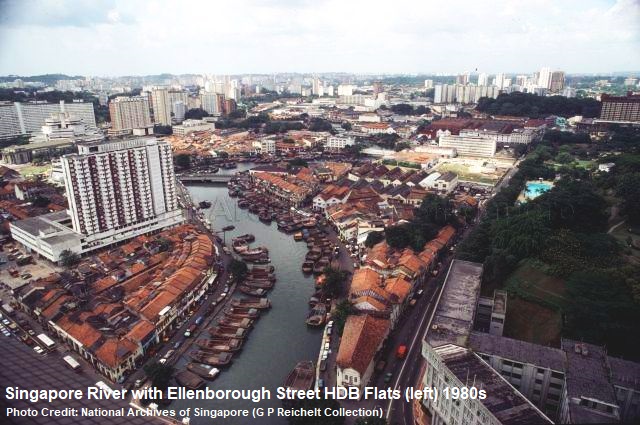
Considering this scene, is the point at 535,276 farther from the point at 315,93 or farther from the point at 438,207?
the point at 315,93

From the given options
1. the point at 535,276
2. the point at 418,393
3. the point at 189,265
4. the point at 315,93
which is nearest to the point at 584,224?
the point at 535,276

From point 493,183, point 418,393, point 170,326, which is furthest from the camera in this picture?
point 493,183

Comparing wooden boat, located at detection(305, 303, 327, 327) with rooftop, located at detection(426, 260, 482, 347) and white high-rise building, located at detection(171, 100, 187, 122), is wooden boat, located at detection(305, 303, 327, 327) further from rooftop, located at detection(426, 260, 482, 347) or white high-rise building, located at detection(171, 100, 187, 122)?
white high-rise building, located at detection(171, 100, 187, 122)

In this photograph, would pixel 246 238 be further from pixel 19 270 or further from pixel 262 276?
pixel 19 270

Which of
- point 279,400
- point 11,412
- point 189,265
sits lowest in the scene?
point 279,400

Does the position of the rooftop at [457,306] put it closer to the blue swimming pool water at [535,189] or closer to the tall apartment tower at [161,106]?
the blue swimming pool water at [535,189]

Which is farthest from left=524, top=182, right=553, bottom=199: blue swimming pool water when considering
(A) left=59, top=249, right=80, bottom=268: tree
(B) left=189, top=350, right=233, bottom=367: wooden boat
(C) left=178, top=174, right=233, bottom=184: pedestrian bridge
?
(A) left=59, top=249, right=80, bottom=268: tree

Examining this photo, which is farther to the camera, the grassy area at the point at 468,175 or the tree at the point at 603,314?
the grassy area at the point at 468,175

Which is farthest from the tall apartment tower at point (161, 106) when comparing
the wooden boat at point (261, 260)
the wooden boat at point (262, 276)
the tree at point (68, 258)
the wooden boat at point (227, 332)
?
the wooden boat at point (227, 332)
